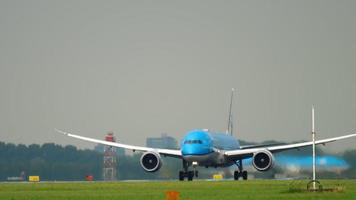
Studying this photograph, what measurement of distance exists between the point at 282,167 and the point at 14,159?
102 feet

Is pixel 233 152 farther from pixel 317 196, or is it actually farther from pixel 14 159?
pixel 317 196

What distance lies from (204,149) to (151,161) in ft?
17.6

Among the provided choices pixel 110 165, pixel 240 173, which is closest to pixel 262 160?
pixel 240 173

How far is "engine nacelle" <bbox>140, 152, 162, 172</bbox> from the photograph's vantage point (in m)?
81.1

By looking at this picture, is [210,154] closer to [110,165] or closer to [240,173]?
[240,173]

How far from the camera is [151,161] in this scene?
8162 centimetres

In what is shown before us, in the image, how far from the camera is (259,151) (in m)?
79.7

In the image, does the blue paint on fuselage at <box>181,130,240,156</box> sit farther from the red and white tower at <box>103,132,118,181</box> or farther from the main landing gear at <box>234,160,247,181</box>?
the red and white tower at <box>103,132,118,181</box>

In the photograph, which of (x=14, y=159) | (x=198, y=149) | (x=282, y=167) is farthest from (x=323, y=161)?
(x=14, y=159)

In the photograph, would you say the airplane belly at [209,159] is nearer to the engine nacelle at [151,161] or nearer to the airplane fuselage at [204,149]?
the airplane fuselage at [204,149]

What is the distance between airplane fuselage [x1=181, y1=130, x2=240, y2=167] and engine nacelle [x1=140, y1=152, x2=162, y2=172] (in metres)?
2.67

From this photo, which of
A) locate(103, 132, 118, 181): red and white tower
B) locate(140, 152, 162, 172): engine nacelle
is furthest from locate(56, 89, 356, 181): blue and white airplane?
locate(103, 132, 118, 181): red and white tower

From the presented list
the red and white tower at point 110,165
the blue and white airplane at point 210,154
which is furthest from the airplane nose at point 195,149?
the red and white tower at point 110,165

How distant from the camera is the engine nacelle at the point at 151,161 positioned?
266 feet
